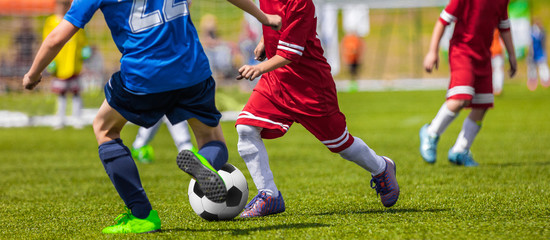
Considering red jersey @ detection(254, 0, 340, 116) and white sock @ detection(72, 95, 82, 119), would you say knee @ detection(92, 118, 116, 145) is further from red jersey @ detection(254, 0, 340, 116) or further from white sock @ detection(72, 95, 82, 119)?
white sock @ detection(72, 95, 82, 119)

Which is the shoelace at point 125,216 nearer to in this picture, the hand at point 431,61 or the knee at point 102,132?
the knee at point 102,132

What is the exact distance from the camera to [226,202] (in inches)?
148

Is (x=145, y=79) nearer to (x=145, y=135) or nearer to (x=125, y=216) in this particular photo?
(x=125, y=216)

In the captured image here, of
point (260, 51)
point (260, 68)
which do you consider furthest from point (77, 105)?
point (260, 68)

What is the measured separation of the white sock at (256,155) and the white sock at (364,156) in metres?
0.46

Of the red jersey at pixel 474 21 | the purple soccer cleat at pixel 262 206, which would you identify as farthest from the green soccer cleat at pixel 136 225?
the red jersey at pixel 474 21

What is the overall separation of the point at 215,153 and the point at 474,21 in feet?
10.7

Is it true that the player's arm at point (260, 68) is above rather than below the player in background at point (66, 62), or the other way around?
above

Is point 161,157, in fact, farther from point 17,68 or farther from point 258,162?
point 17,68

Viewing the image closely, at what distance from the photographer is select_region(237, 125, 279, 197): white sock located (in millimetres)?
3905

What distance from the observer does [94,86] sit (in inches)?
846

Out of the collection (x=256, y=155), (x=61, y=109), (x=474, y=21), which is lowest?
(x=61, y=109)

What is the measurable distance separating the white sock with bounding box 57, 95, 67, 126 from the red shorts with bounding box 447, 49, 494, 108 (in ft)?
23.9

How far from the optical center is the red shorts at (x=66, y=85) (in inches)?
437
